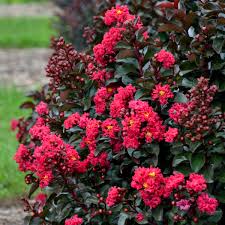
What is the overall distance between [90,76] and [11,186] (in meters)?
2.64

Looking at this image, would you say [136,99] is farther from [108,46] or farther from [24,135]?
[24,135]

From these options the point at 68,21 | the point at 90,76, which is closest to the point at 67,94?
the point at 90,76

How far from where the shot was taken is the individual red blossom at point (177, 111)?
3.26m

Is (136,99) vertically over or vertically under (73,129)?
over

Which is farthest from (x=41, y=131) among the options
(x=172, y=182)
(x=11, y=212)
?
(x=11, y=212)

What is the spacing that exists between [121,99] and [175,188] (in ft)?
1.81

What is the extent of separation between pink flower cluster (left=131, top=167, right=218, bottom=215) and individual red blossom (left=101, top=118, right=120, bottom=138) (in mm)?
306

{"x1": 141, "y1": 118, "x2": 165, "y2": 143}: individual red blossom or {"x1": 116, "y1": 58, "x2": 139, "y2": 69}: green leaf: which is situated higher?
{"x1": 116, "y1": 58, "x2": 139, "y2": 69}: green leaf

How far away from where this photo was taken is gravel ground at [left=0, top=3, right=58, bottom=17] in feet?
75.0

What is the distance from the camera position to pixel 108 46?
3.72 metres

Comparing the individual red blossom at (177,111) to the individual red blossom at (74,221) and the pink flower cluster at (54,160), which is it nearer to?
the pink flower cluster at (54,160)

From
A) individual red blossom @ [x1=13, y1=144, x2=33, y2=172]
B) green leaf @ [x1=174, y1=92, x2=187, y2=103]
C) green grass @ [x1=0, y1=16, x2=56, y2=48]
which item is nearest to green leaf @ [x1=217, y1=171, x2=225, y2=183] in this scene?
green leaf @ [x1=174, y1=92, x2=187, y2=103]

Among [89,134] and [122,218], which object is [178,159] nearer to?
[122,218]

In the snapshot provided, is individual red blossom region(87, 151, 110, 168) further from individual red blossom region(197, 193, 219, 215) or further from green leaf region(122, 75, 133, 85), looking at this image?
individual red blossom region(197, 193, 219, 215)
